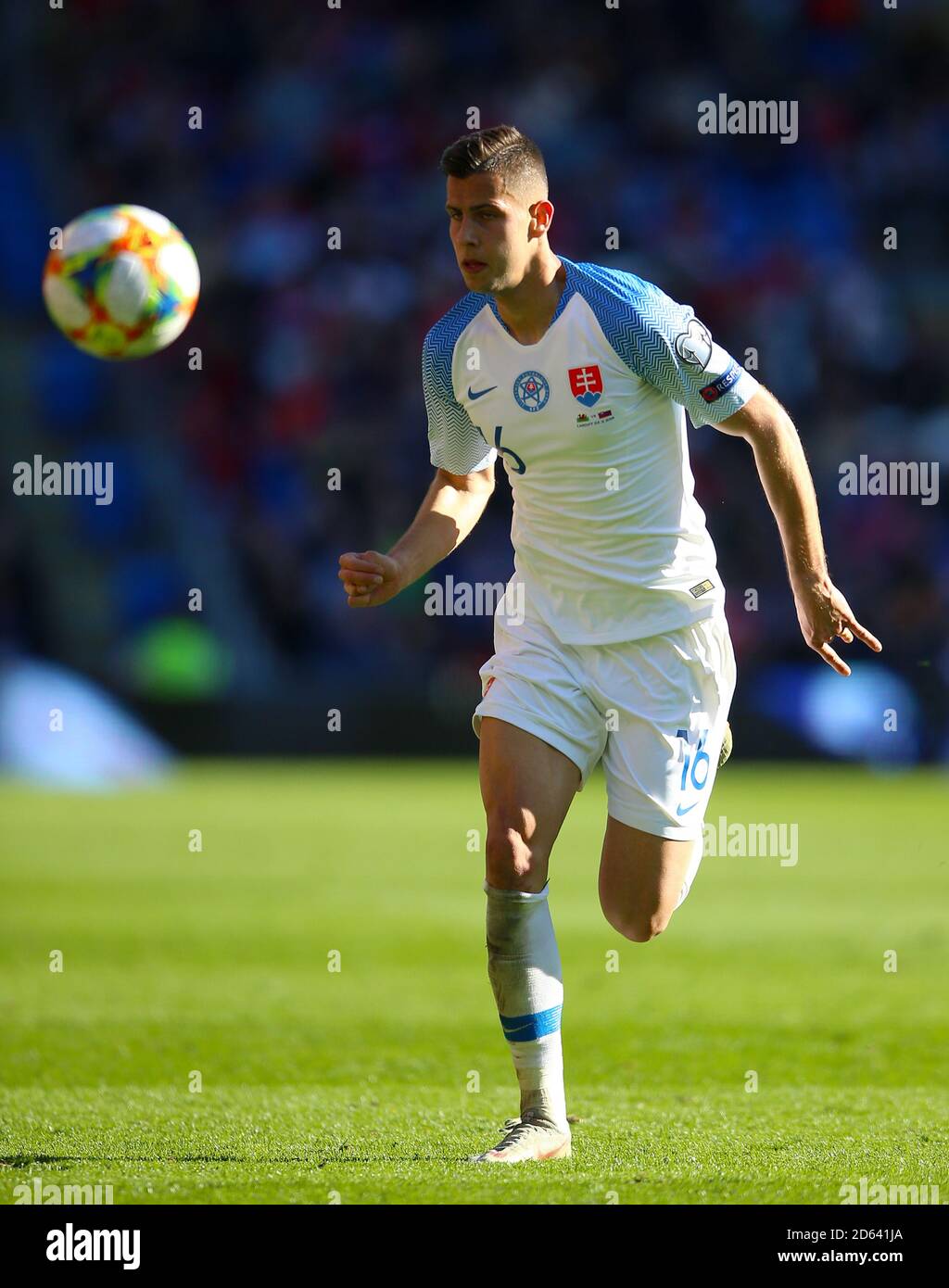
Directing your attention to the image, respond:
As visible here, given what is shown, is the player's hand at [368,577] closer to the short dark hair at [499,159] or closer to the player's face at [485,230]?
the player's face at [485,230]

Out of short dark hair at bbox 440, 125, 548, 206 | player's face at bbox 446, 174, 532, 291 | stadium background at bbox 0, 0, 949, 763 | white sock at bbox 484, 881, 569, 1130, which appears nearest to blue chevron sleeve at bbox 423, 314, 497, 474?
player's face at bbox 446, 174, 532, 291

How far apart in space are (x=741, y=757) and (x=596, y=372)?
47.6 ft

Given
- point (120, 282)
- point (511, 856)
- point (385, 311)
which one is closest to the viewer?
point (511, 856)

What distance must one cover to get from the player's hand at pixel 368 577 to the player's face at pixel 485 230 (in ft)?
2.75

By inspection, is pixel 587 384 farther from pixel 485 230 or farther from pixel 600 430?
pixel 485 230

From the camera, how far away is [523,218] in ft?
16.9

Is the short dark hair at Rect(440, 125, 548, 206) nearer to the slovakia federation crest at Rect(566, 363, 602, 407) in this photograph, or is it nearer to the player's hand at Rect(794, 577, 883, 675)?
the slovakia federation crest at Rect(566, 363, 602, 407)

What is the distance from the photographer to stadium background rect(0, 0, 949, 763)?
66.1ft

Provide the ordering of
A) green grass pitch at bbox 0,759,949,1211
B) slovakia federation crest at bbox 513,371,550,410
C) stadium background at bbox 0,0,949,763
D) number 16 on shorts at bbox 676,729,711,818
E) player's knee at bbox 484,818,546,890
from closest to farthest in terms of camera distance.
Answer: green grass pitch at bbox 0,759,949,1211, player's knee at bbox 484,818,546,890, slovakia federation crest at bbox 513,371,550,410, number 16 on shorts at bbox 676,729,711,818, stadium background at bbox 0,0,949,763

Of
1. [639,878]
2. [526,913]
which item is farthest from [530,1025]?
[639,878]

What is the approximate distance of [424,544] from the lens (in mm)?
5484

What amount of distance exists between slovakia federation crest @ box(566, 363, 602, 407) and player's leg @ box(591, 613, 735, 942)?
2.45 feet

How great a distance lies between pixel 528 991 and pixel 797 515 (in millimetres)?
1577
